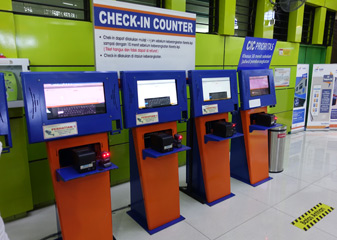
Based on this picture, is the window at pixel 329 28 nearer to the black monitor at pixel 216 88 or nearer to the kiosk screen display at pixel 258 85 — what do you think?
the kiosk screen display at pixel 258 85

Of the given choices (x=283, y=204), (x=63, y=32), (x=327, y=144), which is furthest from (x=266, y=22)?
(x=63, y=32)

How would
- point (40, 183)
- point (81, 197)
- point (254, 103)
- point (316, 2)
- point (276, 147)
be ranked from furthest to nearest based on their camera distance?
point (316, 2), point (276, 147), point (254, 103), point (40, 183), point (81, 197)

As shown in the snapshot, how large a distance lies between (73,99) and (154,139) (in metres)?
0.77

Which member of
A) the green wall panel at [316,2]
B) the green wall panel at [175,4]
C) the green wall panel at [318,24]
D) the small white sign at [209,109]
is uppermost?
the green wall panel at [316,2]

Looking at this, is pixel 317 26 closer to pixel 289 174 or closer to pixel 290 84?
pixel 290 84

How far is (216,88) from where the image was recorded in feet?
8.75

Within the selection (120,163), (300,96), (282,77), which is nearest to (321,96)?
(300,96)

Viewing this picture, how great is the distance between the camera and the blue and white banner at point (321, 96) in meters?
5.81

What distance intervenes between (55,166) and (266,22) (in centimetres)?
458

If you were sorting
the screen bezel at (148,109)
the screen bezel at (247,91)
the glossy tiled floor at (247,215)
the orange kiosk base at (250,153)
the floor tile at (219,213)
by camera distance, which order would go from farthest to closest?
the orange kiosk base at (250,153) < the screen bezel at (247,91) < the floor tile at (219,213) < the glossy tiled floor at (247,215) < the screen bezel at (148,109)

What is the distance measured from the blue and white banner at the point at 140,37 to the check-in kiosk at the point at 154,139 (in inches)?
9.4

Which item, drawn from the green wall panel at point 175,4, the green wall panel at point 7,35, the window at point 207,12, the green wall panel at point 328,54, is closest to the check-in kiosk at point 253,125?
the green wall panel at point 175,4

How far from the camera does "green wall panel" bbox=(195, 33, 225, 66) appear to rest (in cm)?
382

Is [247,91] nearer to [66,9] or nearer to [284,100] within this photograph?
[66,9]
